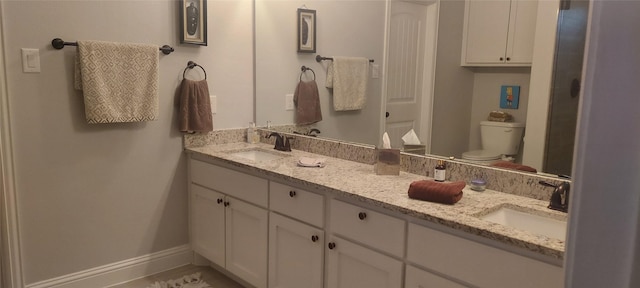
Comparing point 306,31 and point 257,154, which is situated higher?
point 306,31

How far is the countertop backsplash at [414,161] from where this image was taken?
1.86 m

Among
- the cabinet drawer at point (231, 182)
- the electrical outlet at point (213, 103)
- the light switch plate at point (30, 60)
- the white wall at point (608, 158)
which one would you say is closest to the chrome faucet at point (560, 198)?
the cabinet drawer at point (231, 182)

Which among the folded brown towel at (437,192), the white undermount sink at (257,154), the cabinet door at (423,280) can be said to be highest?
the folded brown towel at (437,192)

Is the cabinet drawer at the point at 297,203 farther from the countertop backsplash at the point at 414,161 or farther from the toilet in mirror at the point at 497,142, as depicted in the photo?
the toilet in mirror at the point at 497,142

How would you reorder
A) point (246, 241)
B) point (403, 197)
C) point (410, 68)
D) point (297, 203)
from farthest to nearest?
point (246, 241), point (410, 68), point (297, 203), point (403, 197)

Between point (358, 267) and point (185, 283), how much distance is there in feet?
4.39

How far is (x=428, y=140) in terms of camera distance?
2.27 metres

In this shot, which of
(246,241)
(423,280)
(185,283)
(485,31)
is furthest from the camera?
(185,283)

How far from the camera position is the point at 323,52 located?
2924 millimetres

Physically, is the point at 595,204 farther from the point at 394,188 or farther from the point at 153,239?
the point at 153,239

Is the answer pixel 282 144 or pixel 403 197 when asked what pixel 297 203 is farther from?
pixel 282 144

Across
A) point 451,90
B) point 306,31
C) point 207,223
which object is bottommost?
point 207,223

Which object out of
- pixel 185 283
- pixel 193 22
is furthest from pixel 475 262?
pixel 193 22

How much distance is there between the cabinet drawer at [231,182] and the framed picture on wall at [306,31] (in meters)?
0.98
